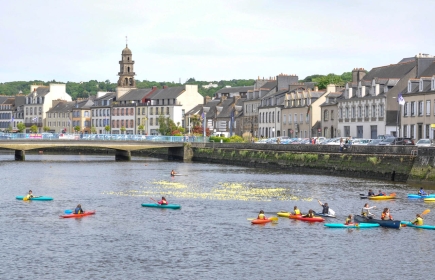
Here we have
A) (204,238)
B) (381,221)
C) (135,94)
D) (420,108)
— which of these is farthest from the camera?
(135,94)

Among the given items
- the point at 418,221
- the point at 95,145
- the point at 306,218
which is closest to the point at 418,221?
the point at 418,221

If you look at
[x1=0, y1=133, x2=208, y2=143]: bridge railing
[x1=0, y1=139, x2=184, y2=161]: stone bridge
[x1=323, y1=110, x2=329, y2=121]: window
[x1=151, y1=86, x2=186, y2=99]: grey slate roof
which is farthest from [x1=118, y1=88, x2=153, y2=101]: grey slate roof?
[x1=323, y1=110, x2=329, y2=121]: window

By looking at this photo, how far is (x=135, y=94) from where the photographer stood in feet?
598

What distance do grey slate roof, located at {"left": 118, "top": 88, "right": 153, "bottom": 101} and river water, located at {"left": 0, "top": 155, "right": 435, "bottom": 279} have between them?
109m

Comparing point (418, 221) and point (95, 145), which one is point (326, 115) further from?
point (418, 221)

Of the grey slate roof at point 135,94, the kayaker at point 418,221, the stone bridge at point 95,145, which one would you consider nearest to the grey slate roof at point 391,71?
the stone bridge at point 95,145

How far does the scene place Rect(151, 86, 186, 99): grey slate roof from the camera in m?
170

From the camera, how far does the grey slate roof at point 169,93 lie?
170350 millimetres

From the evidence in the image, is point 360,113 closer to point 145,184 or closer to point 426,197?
point 145,184

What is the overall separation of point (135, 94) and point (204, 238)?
140m

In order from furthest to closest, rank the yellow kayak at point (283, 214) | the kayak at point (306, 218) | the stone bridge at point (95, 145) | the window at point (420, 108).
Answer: the stone bridge at point (95, 145), the window at point (420, 108), the yellow kayak at point (283, 214), the kayak at point (306, 218)

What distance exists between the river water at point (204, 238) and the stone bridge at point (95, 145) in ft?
132

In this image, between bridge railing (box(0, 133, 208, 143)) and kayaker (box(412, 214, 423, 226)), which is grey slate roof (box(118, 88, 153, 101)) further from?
kayaker (box(412, 214, 423, 226))

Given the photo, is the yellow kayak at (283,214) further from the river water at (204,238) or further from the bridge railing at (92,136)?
the bridge railing at (92,136)
